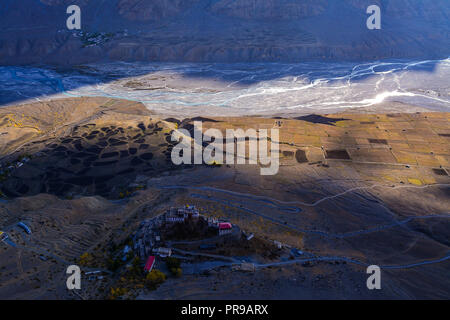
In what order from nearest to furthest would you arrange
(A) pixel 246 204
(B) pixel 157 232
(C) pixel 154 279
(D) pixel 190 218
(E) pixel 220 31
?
(C) pixel 154 279, (B) pixel 157 232, (D) pixel 190 218, (A) pixel 246 204, (E) pixel 220 31

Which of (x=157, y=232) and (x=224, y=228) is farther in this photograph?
(x=157, y=232)

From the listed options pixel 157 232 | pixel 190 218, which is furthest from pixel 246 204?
pixel 157 232

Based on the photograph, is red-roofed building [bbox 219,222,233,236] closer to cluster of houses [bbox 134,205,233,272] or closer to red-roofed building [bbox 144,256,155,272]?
cluster of houses [bbox 134,205,233,272]

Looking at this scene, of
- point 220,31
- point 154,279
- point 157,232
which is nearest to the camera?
point 154,279

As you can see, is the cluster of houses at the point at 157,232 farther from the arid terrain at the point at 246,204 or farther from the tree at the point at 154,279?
the arid terrain at the point at 246,204

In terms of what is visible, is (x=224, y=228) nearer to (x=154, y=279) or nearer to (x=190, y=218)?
(x=190, y=218)
